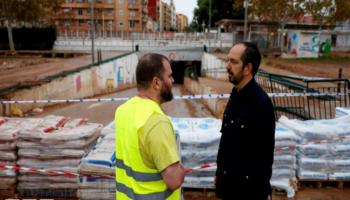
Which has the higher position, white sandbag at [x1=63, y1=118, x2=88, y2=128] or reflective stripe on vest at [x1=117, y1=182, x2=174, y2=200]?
reflective stripe on vest at [x1=117, y1=182, x2=174, y2=200]

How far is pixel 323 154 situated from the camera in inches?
181

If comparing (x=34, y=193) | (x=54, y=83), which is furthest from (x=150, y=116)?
(x=54, y=83)

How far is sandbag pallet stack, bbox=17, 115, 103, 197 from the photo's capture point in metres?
4.32

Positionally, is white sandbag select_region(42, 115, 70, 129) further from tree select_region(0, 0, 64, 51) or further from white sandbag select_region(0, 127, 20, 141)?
tree select_region(0, 0, 64, 51)

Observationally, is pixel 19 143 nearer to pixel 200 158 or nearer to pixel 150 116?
pixel 200 158

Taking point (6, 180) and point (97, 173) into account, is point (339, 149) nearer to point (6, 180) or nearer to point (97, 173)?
point (97, 173)

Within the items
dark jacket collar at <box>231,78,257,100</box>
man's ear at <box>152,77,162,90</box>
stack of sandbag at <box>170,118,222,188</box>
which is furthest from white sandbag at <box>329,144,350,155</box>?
man's ear at <box>152,77,162,90</box>

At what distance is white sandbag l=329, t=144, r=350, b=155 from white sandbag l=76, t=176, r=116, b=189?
358 cm

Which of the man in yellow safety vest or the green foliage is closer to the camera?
the man in yellow safety vest

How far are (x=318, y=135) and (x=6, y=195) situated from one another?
17.0 feet

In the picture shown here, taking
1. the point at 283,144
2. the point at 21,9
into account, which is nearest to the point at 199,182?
the point at 283,144

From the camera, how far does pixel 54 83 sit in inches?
488

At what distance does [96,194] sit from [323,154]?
371 cm

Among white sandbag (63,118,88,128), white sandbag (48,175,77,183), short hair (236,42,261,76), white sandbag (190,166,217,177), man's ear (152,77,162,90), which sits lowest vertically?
white sandbag (48,175,77,183)
